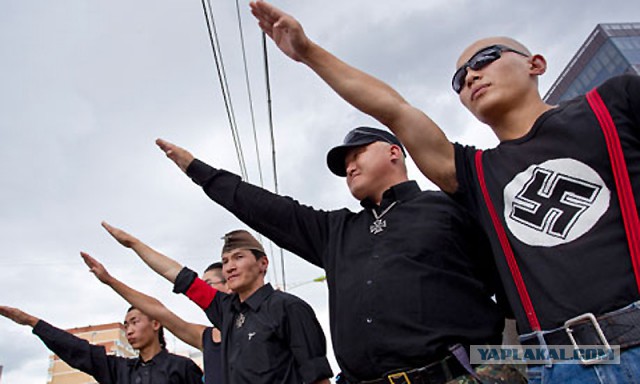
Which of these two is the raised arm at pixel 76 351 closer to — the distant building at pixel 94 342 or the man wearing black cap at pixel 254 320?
the man wearing black cap at pixel 254 320

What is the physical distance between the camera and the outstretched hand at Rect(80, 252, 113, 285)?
432 centimetres

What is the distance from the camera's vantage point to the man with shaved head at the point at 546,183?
47.6 inches

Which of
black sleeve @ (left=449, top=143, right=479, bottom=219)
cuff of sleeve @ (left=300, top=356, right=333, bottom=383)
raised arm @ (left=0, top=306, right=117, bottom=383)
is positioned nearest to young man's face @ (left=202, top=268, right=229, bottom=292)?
raised arm @ (left=0, top=306, right=117, bottom=383)

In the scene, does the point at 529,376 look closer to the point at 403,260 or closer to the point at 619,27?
the point at 403,260

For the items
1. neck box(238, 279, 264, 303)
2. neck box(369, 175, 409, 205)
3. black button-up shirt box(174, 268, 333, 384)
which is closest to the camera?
neck box(369, 175, 409, 205)

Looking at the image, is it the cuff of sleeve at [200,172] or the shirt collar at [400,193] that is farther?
the cuff of sleeve at [200,172]

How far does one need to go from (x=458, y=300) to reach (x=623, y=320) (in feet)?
2.53

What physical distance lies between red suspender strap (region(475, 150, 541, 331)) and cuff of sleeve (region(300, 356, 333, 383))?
5.55ft

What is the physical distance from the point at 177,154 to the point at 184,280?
47.0 inches

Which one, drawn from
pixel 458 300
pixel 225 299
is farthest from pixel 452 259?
pixel 225 299

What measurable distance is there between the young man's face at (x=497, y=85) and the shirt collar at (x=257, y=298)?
214 cm

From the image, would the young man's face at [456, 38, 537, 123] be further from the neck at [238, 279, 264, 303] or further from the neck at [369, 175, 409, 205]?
the neck at [238, 279, 264, 303]

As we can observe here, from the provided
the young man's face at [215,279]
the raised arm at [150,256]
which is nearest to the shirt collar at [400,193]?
the raised arm at [150,256]

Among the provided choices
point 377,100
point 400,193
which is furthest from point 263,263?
point 377,100
